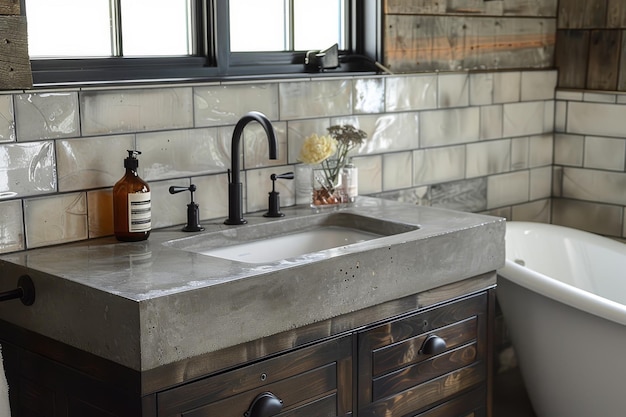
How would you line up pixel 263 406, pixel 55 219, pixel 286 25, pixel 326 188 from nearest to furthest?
pixel 263 406
pixel 55 219
pixel 326 188
pixel 286 25

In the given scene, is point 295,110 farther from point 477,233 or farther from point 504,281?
point 504,281

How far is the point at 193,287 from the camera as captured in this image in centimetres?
199

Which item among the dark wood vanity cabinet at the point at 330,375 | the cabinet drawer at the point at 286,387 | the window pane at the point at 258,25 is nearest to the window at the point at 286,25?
the window pane at the point at 258,25

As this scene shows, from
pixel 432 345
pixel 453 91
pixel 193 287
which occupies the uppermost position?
pixel 453 91

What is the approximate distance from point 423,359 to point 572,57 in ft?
6.41

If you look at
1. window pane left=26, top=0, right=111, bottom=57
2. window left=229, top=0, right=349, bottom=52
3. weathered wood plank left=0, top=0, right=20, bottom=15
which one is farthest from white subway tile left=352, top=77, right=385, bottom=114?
weathered wood plank left=0, top=0, right=20, bottom=15

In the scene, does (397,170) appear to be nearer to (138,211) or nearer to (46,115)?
(138,211)

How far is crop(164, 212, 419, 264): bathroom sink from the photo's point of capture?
262 cm

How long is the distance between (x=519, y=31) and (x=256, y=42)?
1354 mm

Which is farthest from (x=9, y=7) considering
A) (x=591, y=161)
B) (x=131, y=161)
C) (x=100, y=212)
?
(x=591, y=161)

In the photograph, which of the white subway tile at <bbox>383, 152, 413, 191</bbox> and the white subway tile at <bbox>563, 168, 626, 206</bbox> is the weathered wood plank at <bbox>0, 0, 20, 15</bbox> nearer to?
the white subway tile at <bbox>383, 152, 413, 191</bbox>

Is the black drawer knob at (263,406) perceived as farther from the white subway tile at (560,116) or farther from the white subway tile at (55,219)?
the white subway tile at (560,116)

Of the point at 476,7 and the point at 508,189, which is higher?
the point at 476,7

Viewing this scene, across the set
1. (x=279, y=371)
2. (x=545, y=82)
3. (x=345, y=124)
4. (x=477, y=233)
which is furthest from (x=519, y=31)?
(x=279, y=371)
